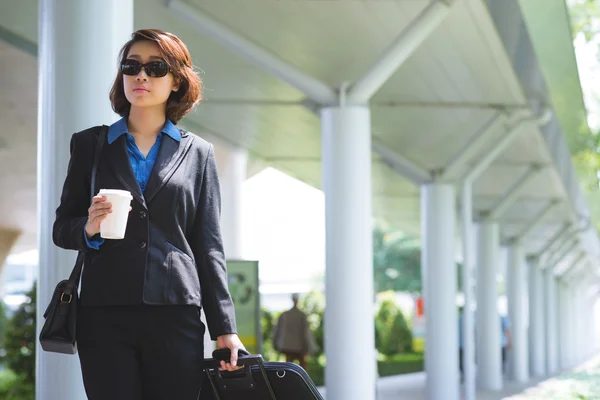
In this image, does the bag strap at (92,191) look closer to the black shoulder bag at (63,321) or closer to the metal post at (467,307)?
the black shoulder bag at (63,321)

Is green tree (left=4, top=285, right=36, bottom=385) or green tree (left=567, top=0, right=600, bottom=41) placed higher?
green tree (left=567, top=0, right=600, bottom=41)

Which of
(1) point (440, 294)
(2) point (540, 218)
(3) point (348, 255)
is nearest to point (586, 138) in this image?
(1) point (440, 294)

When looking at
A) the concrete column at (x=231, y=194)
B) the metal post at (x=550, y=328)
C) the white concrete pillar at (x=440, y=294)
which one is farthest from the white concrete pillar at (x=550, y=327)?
the concrete column at (x=231, y=194)

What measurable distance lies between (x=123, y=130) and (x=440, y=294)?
14.8m

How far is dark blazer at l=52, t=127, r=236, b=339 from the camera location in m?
2.68

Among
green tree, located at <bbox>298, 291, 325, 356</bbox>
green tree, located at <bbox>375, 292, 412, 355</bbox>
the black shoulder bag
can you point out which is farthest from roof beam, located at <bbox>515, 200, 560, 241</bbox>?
the black shoulder bag

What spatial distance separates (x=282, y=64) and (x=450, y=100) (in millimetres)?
5866

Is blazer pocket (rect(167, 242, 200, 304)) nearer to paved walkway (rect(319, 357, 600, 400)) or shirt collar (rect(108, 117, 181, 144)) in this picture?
shirt collar (rect(108, 117, 181, 144))

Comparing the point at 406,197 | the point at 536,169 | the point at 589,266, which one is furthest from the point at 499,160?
the point at 589,266

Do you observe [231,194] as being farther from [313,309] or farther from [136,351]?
[136,351]

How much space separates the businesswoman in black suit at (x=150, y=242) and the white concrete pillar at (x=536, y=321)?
33210mm

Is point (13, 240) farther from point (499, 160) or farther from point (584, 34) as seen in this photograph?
point (499, 160)

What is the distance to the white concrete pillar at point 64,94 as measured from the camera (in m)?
4.60

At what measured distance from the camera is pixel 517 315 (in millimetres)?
29859
